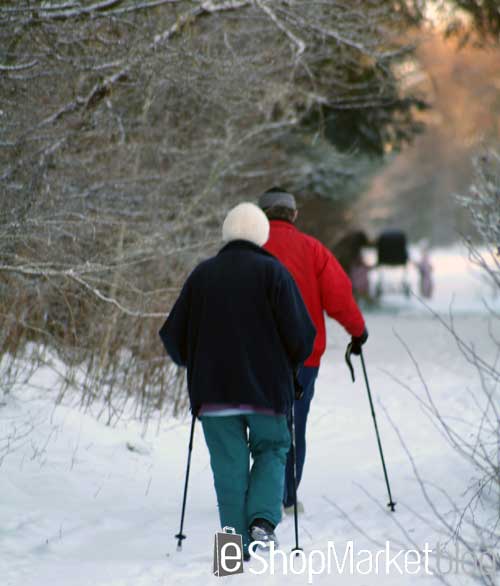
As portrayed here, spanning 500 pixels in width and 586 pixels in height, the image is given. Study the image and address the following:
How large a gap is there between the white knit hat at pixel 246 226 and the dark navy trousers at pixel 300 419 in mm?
1102

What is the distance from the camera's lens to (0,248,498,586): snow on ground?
15.9ft

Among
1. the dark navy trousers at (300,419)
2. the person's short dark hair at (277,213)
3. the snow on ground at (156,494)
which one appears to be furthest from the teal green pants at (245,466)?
the person's short dark hair at (277,213)

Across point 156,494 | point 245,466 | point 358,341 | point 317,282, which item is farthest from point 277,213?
point 156,494

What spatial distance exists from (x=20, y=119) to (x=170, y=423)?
9.34ft

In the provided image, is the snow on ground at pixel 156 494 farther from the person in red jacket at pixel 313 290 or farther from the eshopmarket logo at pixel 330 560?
the person in red jacket at pixel 313 290

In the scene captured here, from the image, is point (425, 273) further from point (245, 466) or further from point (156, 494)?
point (245, 466)

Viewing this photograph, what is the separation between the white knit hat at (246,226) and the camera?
5.02 metres

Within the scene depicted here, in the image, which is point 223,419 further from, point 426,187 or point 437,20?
point 426,187

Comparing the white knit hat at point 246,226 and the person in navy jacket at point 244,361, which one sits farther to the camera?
the white knit hat at point 246,226

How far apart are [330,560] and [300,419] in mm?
1140

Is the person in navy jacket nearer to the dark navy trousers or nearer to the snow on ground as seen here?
the snow on ground

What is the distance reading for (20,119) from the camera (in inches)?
304

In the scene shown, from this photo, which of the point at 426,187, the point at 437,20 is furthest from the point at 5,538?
the point at 426,187

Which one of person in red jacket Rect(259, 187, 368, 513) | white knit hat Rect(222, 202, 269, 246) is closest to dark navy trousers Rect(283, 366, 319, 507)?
person in red jacket Rect(259, 187, 368, 513)
